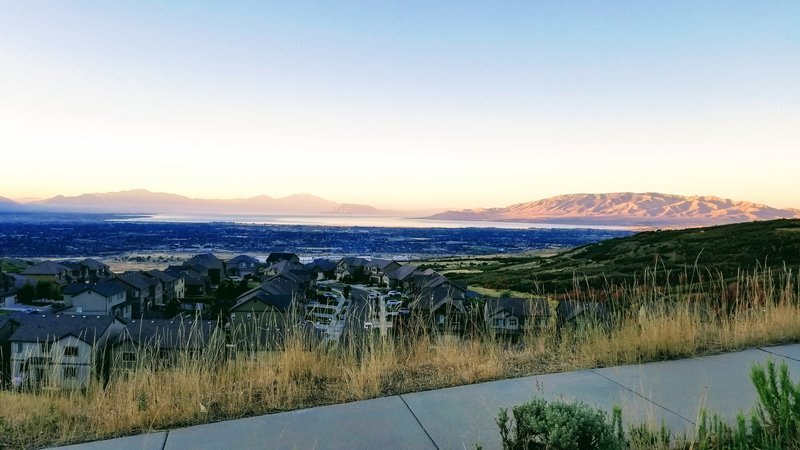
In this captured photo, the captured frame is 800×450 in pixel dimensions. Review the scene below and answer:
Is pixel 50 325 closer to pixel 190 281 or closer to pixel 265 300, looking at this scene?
pixel 265 300

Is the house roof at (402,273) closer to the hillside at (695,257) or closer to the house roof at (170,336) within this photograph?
the hillside at (695,257)

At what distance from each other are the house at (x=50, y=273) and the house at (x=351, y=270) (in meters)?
28.1

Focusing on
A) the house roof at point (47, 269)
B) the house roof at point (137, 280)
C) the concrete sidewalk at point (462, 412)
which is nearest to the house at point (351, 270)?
the house roof at point (137, 280)

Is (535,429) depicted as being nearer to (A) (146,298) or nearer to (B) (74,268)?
(A) (146,298)

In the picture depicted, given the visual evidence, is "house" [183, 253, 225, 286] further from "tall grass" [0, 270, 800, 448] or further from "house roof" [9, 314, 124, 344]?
"tall grass" [0, 270, 800, 448]

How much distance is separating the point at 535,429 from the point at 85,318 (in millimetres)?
20075

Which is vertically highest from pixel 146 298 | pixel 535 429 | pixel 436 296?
Answer: pixel 535 429

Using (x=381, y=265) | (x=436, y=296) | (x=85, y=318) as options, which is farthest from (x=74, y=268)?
(x=436, y=296)

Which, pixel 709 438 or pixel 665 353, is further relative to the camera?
pixel 665 353

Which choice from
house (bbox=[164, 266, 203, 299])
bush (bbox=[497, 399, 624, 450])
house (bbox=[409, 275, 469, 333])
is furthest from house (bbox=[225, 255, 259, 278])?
bush (bbox=[497, 399, 624, 450])

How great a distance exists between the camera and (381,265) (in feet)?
169

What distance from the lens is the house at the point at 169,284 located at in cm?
3866

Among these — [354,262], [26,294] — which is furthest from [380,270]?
[26,294]

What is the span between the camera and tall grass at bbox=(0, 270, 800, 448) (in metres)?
3.73
